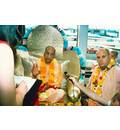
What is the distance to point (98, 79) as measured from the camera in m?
2.31

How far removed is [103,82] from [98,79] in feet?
0.14

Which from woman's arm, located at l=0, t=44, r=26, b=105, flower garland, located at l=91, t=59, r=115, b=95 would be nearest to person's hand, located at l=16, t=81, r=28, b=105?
woman's arm, located at l=0, t=44, r=26, b=105

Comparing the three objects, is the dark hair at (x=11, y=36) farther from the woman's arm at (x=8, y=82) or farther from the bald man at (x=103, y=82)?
the bald man at (x=103, y=82)

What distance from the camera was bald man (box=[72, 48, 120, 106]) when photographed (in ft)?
7.52

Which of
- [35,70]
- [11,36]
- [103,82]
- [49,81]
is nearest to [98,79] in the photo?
[103,82]

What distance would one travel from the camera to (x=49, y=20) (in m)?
2.26

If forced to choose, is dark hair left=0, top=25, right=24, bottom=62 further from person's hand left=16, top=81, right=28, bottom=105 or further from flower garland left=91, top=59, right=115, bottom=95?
flower garland left=91, top=59, right=115, bottom=95

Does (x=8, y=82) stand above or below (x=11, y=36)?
below

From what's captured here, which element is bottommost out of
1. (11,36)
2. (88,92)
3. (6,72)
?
(88,92)

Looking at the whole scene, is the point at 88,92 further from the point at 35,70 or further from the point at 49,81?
the point at 35,70
